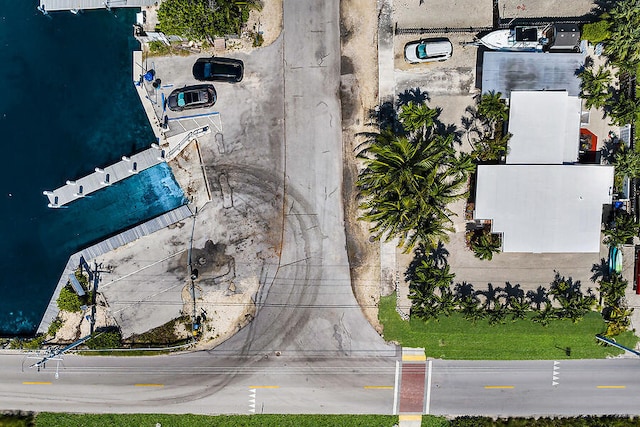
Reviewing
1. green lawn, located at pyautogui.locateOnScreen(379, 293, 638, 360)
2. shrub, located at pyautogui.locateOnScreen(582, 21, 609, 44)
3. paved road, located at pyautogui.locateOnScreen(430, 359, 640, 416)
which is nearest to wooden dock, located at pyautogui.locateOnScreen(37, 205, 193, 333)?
green lawn, located at pyautogui.locateOnScreen(379, 293, 638, 360)

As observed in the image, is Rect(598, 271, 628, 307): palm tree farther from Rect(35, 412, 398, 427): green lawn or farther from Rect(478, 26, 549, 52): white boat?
Rect(35, 412, 398, 427): green lawn

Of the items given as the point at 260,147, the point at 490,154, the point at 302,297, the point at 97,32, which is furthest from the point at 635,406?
the point at 97,32

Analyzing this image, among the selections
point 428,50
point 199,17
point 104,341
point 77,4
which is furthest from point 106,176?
point 428,50

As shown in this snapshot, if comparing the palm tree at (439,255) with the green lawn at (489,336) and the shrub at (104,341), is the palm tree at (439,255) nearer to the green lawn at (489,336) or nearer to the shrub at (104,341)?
the green lawn at (489,336)

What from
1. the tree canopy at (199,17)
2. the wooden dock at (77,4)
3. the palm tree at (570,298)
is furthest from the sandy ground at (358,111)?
the wooden dock at (77,4)

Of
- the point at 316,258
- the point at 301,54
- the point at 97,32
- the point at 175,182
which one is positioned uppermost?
the point at 97,32

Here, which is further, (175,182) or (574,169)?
(175,182)

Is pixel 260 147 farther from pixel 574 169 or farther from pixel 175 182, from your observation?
pixel 574 169
